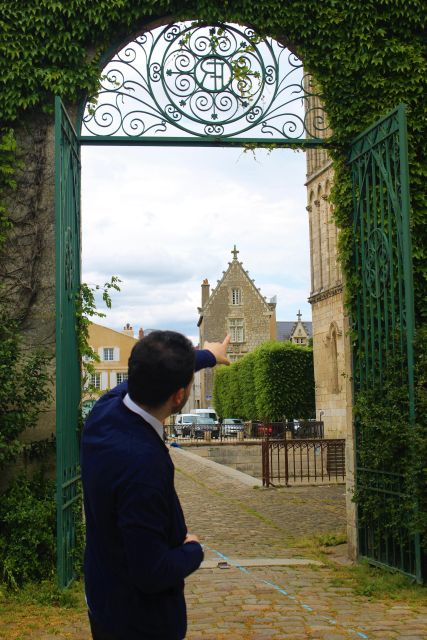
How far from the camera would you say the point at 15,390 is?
273 inches

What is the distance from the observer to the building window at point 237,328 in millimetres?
72688

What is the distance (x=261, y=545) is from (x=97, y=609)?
266 inches

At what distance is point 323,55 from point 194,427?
3511 centimetres

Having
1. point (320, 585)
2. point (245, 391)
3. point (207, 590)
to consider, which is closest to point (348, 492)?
point (320, 585)

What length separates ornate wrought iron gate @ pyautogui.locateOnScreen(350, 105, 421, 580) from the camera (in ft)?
22.4

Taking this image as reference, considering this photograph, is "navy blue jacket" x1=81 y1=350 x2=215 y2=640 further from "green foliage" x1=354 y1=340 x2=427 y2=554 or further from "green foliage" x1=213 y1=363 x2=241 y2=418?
"green foliage" x1=213 y1=363 x2=241 y2=418

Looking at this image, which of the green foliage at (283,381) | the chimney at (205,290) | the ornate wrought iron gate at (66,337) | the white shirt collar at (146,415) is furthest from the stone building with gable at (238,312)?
the white shirt collar at (146,415)

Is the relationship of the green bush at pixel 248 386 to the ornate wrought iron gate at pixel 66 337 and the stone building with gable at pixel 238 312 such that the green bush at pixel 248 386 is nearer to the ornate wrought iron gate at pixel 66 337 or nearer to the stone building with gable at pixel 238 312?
the stone building with gable at pixel 238 312

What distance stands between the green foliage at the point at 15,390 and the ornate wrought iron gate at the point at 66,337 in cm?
30

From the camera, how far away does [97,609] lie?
2.50 meters

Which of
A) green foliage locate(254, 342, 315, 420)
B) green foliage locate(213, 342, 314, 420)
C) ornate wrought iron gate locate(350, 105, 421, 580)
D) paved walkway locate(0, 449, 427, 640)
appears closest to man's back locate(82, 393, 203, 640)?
paved walkway locate(0, 449, 427, 640)

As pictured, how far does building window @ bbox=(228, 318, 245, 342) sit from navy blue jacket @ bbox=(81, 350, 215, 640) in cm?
6972

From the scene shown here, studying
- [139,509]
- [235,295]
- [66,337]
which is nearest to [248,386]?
[235,295]

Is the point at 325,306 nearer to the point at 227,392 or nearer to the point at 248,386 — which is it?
the point at 248,386
